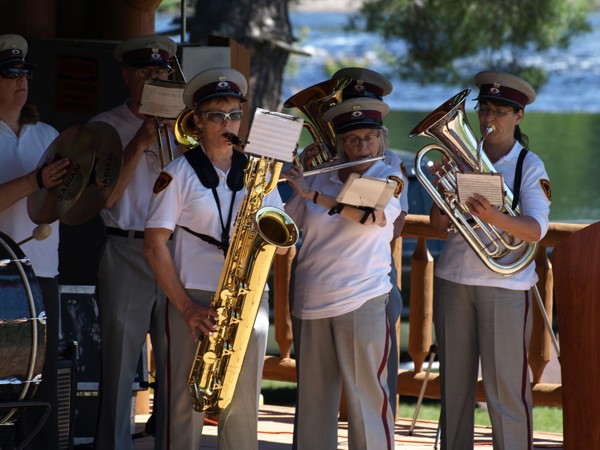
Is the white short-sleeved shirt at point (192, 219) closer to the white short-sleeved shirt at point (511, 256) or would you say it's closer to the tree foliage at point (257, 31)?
the white short-sleeved shirt at point (511, 256)

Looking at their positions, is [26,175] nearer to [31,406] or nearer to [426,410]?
[31,406]

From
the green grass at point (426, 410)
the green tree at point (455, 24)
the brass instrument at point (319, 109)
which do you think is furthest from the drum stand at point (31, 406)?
the green tree at point (455, 24)

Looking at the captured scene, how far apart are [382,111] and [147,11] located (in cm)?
207

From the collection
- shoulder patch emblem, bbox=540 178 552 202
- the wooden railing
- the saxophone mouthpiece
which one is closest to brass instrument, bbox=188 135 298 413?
the saxophone mouthpiece

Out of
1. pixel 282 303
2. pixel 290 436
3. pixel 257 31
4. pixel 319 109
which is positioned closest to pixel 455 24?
pixel 257 31

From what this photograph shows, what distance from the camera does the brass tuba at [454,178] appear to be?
211 inches

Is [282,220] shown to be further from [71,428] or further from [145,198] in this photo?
[71,428]

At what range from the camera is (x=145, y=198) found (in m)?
5.72

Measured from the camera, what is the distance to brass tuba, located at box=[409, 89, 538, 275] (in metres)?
5.36

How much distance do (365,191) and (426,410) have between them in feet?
17.9

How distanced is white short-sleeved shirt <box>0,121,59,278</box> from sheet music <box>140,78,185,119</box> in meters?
0.46

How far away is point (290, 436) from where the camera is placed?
21.7 feet

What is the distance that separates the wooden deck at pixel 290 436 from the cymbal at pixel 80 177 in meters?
1.55

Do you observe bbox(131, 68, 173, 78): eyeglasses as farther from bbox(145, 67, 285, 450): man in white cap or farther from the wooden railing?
the wooden railing
